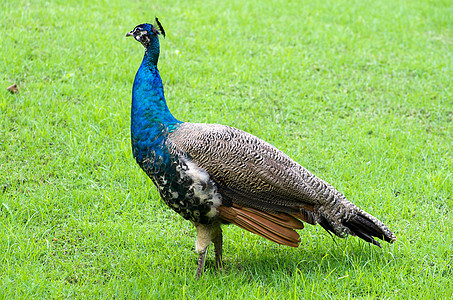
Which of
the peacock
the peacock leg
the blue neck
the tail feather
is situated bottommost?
the peacock leg

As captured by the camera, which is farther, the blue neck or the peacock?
the blue neck

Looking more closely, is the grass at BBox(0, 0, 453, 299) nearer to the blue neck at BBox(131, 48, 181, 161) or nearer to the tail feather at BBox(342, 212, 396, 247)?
the tail feather at BBox(342, 212, 396, 247)

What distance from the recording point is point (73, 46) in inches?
279

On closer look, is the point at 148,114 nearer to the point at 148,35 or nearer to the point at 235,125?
the point at 148,35

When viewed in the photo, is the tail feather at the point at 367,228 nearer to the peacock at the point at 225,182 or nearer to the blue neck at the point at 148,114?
the peacock at the point at 225,182

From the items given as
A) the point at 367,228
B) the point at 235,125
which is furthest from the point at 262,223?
the point at 235,125

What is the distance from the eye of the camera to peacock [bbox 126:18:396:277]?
3.78 meters

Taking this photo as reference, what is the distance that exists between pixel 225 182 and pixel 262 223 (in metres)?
0.40

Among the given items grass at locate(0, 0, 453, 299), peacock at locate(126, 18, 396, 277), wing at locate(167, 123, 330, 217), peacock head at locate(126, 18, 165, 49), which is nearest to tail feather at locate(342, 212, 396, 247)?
peacock at locate(126, 18, 396, 277)

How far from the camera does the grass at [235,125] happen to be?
3971 millimetres

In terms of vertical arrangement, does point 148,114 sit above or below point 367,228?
above

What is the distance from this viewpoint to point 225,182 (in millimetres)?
3801

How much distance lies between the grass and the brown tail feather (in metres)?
0.32

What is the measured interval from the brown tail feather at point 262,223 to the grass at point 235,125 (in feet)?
1.04
